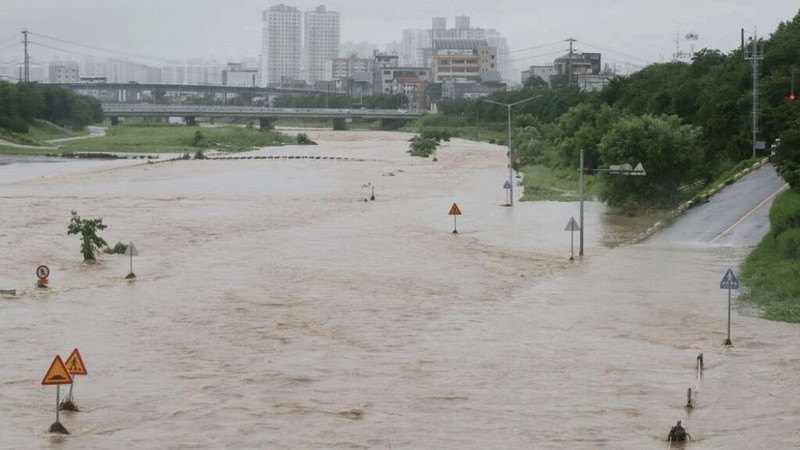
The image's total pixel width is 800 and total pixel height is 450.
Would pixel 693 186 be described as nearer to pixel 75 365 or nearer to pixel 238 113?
pixel 75 365

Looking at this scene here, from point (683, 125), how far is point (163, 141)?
73.8 m

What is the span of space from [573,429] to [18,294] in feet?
55.3

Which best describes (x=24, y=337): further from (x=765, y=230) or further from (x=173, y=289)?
(x=765, y=230)

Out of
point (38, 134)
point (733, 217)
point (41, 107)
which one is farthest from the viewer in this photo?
point (41, 107)

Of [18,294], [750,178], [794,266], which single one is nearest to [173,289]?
[18,294]

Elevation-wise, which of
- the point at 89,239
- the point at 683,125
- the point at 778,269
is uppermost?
the point at 683,125

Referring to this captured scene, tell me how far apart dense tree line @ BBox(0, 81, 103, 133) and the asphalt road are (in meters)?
81.0

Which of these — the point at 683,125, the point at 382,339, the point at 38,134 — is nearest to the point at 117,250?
the point at 382,339

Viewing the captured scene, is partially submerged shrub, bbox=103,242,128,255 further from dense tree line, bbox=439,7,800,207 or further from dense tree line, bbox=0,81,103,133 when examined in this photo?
dense tree line, bbox=0,81,103,133

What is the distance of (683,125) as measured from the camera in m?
62.2

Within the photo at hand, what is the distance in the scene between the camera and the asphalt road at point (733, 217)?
42938 millimetres

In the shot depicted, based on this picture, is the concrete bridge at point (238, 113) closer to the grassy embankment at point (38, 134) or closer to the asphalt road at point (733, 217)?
the grassy embankment at point (38, 134)

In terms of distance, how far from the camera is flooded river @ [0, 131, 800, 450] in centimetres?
2083

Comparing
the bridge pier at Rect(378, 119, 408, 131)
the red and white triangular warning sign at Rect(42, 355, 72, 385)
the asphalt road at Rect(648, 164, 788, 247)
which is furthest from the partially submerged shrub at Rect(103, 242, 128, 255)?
the bridge pier at Rect(378, 119, 408, 131)
